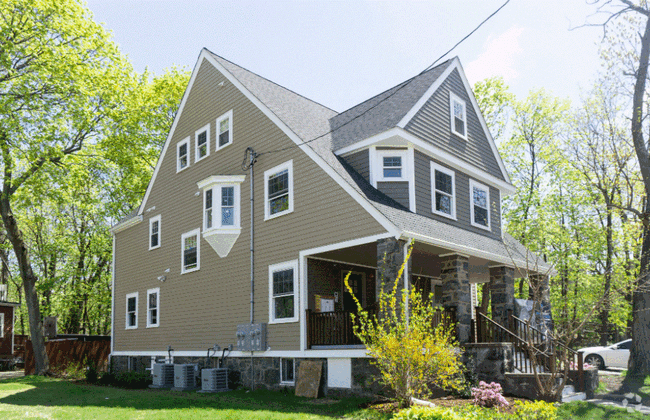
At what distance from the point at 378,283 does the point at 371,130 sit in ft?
16.4

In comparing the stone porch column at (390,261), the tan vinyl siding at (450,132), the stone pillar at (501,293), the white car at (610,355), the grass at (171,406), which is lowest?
the white car at (610,355)

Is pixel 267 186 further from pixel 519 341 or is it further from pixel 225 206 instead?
pixel 519 341

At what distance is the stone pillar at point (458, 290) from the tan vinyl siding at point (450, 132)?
3.49 m

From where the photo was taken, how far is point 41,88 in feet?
73.6

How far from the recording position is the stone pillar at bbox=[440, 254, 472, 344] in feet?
45.3

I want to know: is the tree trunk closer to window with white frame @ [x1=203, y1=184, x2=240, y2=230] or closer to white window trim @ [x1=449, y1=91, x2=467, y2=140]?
window with white frame @ [x1=203, y1=184, x2=240, y2=230]

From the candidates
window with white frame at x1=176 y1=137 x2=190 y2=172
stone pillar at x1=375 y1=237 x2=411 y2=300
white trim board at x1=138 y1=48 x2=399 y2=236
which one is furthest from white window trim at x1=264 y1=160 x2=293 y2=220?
window with white frame at x1=176 y1=137 x2=190 y2=172

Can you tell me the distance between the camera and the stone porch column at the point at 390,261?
482 inches

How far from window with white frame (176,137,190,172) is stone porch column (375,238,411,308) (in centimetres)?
1018

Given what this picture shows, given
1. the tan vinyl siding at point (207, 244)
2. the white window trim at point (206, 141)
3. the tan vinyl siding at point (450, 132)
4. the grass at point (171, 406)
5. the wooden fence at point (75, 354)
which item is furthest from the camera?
the wooden fence at point (75, 354)

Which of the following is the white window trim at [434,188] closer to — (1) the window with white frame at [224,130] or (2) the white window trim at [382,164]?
(2) the white window trim at [382,164]

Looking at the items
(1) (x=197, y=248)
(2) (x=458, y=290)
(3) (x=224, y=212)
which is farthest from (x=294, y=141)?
(2) (x=458, y=290)

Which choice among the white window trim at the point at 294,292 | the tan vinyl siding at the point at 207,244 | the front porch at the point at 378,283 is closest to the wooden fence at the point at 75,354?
the tan vinyl siding at the point at 207,244

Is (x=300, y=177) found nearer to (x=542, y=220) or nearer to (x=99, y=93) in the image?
(x=99, y=93)
